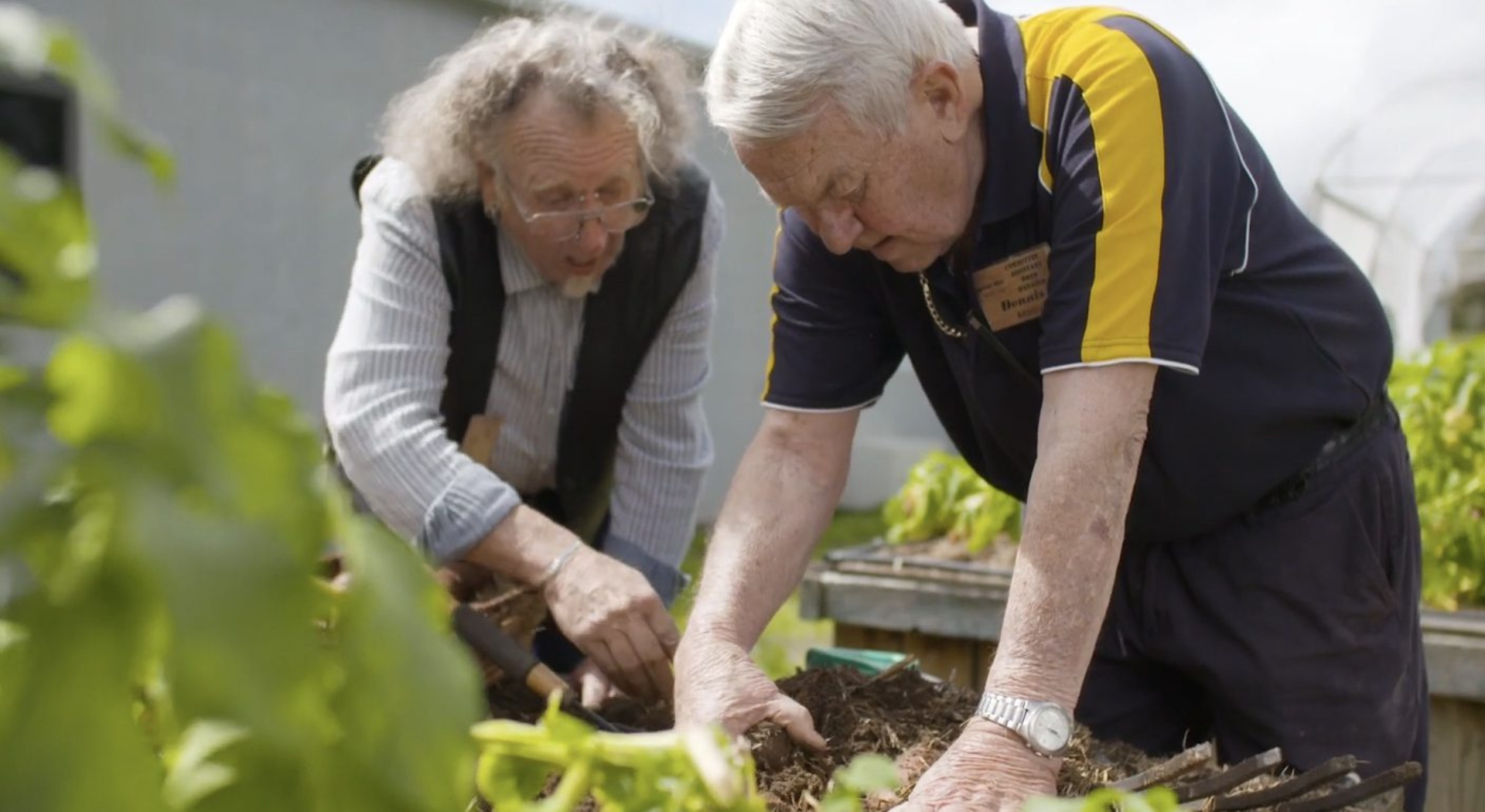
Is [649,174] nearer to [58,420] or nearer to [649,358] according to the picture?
[649,358]

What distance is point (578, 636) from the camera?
2168 mm

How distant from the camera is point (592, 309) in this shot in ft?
8.39

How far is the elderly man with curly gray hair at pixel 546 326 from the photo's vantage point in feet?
7.38

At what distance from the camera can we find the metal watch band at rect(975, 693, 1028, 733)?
1474 mm

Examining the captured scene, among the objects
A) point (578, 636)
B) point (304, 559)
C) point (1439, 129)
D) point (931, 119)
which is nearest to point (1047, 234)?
point (931, 119)

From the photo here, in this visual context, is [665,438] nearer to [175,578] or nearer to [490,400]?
[490,400]

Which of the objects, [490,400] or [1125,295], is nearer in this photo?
Result: [1125,295]

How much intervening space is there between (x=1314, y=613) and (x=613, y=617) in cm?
101

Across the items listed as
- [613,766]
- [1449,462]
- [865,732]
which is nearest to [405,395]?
[865,732]

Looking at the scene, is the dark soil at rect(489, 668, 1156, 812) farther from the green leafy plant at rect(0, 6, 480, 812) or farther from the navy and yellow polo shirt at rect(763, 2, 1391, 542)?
the green leafy plant at rect(0, 6, 480, 812)

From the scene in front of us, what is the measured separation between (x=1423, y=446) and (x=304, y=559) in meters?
4.47

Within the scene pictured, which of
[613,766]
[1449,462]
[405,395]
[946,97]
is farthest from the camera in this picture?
[1449,462]

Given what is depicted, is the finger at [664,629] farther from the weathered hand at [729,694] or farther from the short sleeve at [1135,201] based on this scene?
the short sleeve at [1135,201]

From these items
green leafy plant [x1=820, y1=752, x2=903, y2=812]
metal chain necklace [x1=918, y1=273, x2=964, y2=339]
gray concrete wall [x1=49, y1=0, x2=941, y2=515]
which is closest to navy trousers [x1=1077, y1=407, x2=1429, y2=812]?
metal chain necklace [x1=918, y1=273, x2=964, y2=339]
